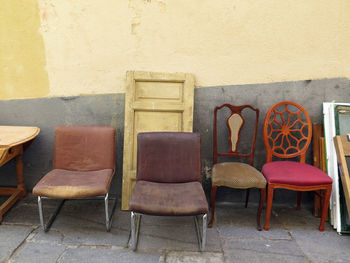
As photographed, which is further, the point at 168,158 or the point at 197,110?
the point at 197,110

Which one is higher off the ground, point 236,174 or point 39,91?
point 39,91

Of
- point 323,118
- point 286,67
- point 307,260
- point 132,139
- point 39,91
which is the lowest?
point 307,260

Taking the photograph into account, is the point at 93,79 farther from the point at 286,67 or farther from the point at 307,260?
the point at 307,260

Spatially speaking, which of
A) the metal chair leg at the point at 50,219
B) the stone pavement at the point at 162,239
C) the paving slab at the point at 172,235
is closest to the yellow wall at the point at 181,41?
the metal chair leg at the point at 50,219

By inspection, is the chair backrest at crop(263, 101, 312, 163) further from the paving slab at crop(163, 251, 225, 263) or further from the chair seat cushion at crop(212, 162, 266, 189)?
the paving slab at crop(163, 251, 225, 263)

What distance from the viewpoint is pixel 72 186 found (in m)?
2.44

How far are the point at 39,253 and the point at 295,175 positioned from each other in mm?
2229

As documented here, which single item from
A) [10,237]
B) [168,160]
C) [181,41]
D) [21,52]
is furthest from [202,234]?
[21,52]

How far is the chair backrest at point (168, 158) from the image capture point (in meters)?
2.62

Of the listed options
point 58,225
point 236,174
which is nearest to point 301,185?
point 236,174

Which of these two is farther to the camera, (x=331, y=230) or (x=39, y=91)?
(x=39, y=91)

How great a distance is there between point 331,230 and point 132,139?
6.90 feet

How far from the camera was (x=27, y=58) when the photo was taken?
310cm

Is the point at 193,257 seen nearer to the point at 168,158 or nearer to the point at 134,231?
the point at 134,231
